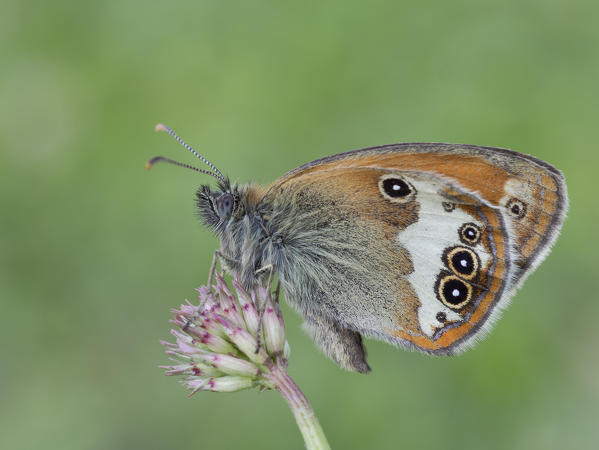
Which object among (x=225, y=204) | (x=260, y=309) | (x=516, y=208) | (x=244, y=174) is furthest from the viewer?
(x=244, y=174)

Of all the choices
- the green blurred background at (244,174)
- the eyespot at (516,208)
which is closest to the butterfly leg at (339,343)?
the eyespot at (516,208)

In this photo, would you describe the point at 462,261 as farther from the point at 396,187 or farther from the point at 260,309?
the point at 260,309

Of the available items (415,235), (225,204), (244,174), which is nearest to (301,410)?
(415,235)

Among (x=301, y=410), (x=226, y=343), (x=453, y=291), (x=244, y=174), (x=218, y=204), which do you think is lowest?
(x=301, y=410)

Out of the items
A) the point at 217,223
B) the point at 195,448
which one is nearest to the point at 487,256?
the point at 217,223

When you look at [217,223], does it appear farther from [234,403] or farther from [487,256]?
[234,403]

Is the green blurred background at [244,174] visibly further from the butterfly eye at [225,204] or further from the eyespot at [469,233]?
the butterfly eye at [225,204]
